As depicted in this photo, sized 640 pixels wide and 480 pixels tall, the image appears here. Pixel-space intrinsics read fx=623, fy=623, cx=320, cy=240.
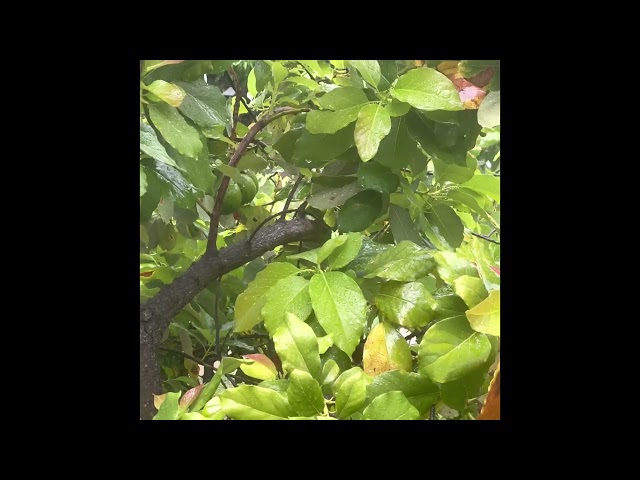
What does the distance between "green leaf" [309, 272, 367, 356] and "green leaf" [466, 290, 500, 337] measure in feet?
0.27

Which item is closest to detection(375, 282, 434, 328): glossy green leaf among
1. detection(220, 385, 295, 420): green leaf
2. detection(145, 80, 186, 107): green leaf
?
detection(220, 385, 295, 420): green leaf

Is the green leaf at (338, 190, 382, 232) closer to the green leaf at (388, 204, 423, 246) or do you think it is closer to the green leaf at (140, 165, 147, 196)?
the green leaf at (388, 204, 423, 246)

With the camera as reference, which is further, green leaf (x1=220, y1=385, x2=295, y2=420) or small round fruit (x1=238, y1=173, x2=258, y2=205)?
small round fruit (x1=238, y1=173, x2=258, y2=205)

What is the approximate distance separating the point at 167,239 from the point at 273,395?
0.52ft

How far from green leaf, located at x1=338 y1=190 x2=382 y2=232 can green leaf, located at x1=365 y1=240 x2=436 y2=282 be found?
0.04 m

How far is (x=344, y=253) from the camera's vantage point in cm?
51

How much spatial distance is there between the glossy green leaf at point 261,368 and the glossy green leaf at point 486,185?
23cm

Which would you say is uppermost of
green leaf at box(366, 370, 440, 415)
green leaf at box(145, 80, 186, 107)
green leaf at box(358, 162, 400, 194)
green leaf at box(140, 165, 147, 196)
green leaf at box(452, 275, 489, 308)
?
green leaf at box(145, 80, 186, 107)

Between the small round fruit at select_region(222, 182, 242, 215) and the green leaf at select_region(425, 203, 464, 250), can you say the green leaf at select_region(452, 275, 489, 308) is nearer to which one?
the green leaf at select_region(425, 203, 464, 250)

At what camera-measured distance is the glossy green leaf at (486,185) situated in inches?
20.1

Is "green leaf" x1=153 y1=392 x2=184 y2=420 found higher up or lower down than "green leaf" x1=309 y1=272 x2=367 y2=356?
lower down

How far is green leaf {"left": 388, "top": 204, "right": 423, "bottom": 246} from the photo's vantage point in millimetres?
543
